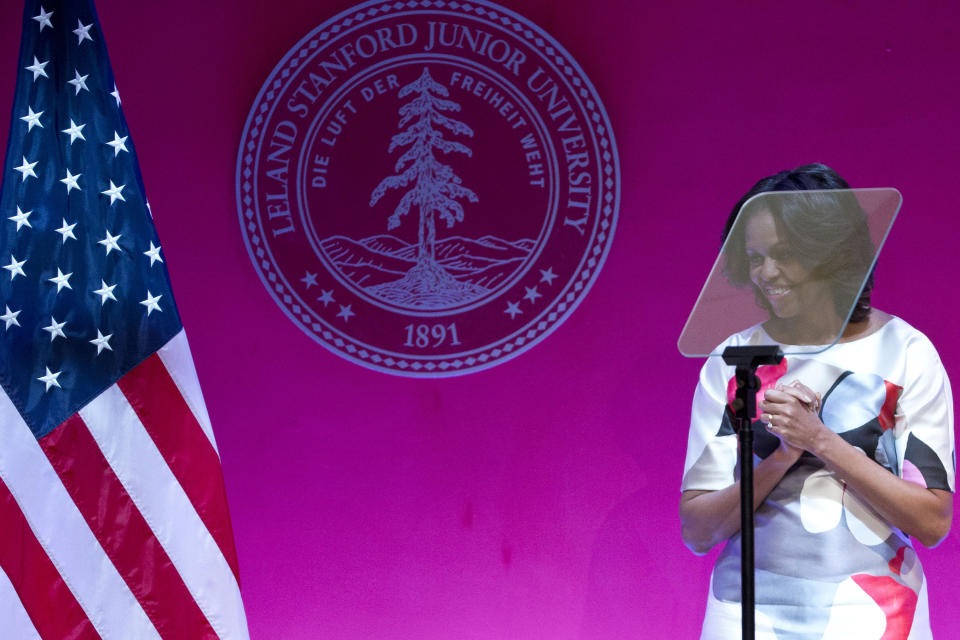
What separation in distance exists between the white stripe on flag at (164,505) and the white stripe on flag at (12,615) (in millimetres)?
260

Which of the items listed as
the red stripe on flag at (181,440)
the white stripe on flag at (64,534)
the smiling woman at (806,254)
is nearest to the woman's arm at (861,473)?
the smiling woman at (806,254)

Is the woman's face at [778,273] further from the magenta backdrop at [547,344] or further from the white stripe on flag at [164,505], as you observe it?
the white stripe on flag at [164,505]

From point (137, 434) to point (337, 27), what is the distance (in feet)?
3.30

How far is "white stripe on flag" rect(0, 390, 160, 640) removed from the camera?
1.91 m

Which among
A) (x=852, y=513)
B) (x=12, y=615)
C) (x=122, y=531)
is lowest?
(x=12, y=615)

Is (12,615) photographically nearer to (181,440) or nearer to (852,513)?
(181,440)

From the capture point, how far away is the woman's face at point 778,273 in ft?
4.24

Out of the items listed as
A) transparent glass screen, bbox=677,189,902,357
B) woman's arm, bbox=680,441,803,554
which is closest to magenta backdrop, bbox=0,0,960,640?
woman's arm, bbox=680,441,803,554

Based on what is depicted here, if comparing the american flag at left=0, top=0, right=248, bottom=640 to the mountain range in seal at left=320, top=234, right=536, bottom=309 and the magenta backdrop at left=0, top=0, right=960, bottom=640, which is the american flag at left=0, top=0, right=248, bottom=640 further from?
the mountain range in seal at left=320, top=234, right=536, bottom=309

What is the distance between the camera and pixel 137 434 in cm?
197

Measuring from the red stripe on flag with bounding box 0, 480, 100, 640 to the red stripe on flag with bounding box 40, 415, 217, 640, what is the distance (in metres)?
0.10

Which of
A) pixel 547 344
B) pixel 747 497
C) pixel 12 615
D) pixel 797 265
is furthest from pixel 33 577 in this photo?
pixel 797 265

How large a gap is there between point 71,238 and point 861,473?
57.0 inches

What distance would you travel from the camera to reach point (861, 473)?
1.42 m
